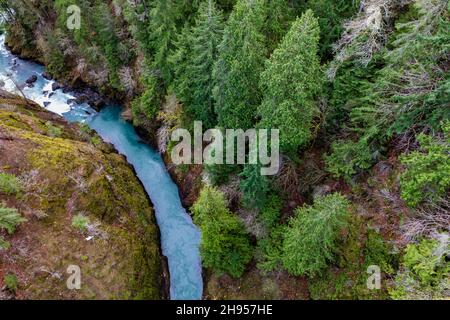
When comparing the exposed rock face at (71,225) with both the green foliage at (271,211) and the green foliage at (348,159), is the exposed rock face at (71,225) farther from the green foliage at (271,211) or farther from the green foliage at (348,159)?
the green foliage at (348,159)

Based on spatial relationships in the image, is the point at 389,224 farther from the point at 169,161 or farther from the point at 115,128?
the point at 115,128

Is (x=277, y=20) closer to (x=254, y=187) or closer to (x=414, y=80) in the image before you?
(x=414, y=80)

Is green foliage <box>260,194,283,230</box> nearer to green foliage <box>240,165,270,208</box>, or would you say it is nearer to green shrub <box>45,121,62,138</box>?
green foliage <box>240,165,270,208</box>

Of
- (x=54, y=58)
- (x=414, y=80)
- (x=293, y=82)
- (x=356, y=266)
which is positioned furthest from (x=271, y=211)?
(x=54, y=58)

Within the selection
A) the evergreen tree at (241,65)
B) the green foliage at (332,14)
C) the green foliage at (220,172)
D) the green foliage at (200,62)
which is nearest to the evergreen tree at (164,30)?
the green foliage at (200,62)

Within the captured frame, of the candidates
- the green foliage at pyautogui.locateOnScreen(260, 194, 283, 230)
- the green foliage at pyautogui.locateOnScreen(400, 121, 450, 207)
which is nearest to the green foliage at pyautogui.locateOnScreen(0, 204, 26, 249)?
the green foliage at pyautogui.locateOnScreen(260, 194, 283, 230)

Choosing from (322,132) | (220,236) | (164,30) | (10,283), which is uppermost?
Result: (164,30)

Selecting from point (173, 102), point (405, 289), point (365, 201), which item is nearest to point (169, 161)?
point (173, 102)
